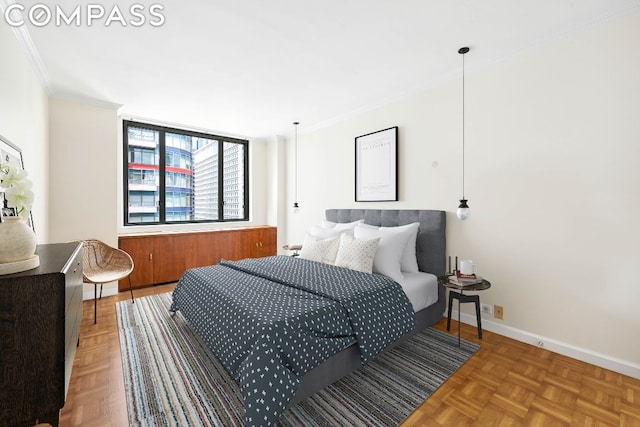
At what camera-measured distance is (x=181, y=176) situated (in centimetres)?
505

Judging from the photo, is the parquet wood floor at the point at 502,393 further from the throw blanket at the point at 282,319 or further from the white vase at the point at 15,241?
the white vase at the point at 15,241

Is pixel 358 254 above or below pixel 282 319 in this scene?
above

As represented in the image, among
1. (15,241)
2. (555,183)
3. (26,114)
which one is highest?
(26,114)

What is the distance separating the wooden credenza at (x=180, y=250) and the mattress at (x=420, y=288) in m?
3.09

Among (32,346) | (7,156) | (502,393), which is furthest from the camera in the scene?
(7,156)

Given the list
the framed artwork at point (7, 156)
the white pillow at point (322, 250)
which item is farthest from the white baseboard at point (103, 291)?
the white pillow at point (322, 250)

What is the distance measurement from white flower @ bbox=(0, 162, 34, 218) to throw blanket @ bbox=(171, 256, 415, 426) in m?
1.23

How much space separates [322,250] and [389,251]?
0.75 m

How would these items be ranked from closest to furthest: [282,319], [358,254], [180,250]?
[282,319]
[358,254]
[180,250]

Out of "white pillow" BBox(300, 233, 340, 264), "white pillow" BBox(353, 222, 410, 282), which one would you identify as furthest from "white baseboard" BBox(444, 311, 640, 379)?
"white pillow" BBox(300, 233, 340, 264)

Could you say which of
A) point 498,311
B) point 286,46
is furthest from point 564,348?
point 286,46

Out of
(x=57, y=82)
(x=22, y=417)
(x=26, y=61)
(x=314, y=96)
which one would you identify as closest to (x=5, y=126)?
(x=26, y=61)

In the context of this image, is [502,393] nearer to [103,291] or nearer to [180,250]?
[180,250]

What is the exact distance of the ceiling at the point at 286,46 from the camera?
203 cm
